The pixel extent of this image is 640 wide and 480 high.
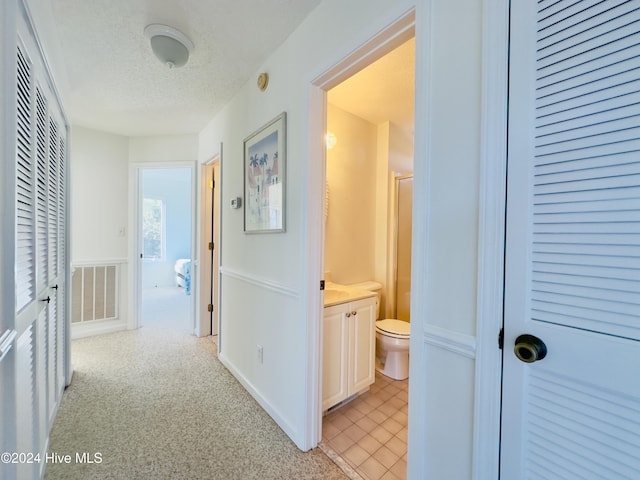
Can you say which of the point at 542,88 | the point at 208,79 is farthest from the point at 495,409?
the point at 208,79

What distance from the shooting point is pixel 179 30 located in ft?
5.13

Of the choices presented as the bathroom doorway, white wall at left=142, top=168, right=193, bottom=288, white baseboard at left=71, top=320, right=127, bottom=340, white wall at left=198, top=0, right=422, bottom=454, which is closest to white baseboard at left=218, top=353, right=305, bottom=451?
white wall at left=198, top=0, right=422, bottom=454

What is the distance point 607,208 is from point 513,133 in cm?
28

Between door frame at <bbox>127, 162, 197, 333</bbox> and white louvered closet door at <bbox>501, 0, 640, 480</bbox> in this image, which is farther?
door frame at <bbox>127, 162, 197, 333</bbox>

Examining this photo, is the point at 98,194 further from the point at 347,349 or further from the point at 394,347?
the point at 394,347

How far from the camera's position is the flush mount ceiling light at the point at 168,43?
154 centimetres

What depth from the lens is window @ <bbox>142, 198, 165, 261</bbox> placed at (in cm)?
645

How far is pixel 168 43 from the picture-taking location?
5.24 feet

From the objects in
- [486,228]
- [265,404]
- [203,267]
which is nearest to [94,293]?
[203,267]

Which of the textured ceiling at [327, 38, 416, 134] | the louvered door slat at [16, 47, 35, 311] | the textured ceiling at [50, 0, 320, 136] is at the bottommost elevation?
the louvered door slat at [16, 47, 35, 311]

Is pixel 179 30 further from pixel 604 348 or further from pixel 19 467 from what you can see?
pixel 604 348

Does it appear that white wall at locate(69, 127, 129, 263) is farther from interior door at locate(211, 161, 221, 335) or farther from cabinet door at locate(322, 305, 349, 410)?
cabinet door at locate(322, 305, 349, 410)

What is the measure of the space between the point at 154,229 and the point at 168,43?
5.95 meters

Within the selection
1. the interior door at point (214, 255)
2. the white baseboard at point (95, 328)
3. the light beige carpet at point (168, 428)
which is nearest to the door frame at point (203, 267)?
the interior door at point (214, 255)
